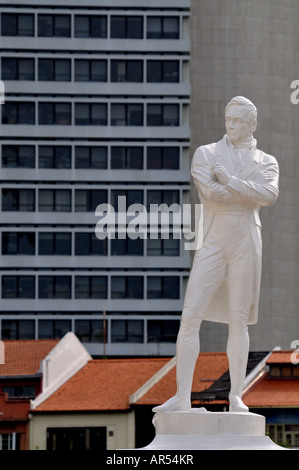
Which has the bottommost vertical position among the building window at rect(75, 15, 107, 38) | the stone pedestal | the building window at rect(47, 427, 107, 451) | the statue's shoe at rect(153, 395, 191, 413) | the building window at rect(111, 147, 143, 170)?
the building window at rect(47, 427, 107, 451)

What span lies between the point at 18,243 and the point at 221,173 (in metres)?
76.4

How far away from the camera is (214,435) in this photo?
2142 centimetres

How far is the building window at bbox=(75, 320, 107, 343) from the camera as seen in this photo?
96.2 m

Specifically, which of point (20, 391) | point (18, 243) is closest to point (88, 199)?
point (18, 243)

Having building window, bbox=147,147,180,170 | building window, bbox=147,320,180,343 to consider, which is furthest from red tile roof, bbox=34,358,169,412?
building window, bbox=147,147,180,170

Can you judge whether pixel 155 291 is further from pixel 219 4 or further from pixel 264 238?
pixel 219 4

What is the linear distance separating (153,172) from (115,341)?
12.0 metres

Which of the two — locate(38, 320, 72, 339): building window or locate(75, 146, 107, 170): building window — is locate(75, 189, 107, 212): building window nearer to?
locate(75, 146, 107, 170): building window

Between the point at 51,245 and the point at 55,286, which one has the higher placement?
the point at 51,245

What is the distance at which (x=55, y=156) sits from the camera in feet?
326

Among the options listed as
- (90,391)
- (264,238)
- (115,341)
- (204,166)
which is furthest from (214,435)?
(264,238)

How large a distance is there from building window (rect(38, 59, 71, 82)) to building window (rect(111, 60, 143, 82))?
3.16m

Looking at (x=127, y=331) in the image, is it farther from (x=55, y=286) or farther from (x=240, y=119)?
(x=240, y=119)

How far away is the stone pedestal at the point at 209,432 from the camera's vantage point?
21297 mm
